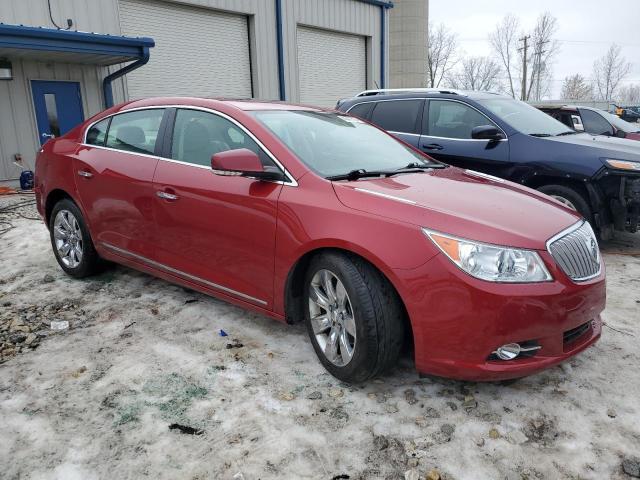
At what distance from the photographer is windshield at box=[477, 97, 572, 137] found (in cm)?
593

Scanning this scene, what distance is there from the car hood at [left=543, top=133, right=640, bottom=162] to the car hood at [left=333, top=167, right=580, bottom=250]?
253 cm

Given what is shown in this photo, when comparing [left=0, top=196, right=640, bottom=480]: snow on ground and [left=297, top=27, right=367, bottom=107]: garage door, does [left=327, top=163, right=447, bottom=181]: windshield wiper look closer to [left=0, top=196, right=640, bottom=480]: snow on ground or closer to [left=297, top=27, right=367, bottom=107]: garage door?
[left=0, top=196, right=640, bottom=480]: snow on ground

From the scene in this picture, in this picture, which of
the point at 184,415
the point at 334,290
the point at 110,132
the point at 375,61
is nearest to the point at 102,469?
the point at 184,415

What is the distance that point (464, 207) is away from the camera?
2.77 metres

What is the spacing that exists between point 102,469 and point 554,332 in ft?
7.16

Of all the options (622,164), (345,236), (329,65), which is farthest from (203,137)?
(329,65)

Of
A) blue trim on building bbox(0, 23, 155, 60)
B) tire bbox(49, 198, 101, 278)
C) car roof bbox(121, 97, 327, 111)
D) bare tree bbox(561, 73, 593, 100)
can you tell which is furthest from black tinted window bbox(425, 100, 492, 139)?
bare tree bbox(561, 73, 593, 100)

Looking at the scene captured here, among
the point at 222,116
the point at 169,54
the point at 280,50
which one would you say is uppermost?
the point at 280,50

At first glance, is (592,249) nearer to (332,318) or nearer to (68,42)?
(332,318)

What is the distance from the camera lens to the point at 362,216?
2740mm

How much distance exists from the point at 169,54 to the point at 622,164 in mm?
11225

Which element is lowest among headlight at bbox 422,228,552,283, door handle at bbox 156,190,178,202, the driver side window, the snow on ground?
the snow on ground

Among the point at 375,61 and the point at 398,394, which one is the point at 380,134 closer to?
the point at 398,394

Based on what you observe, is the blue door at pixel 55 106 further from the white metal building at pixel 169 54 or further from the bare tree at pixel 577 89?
the bare tree at pixel 577 89
